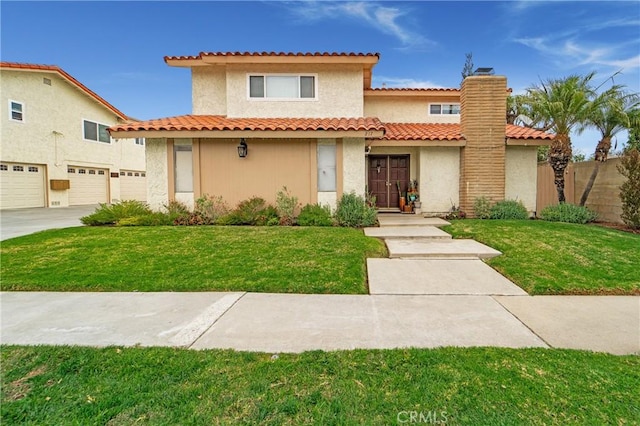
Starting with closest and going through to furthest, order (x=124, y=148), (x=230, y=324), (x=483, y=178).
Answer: (x=230, y=324) → (x=483, y=178) → (x=124, y=148)

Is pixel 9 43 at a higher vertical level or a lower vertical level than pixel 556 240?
higher

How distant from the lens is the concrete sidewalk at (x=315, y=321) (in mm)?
3547

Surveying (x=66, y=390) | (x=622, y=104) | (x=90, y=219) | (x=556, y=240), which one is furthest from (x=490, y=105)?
(x=90, y=219)

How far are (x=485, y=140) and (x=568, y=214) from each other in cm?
364

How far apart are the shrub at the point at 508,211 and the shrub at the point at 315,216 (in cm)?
587

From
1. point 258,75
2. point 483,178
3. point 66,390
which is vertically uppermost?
point 258,75

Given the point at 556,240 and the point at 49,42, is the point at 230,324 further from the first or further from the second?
the point at 49,42

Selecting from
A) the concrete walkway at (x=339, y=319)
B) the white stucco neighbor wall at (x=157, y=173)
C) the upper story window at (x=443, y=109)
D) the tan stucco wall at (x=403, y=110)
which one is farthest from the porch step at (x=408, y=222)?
the white stucco neighbor wall at (x=157, y=173)

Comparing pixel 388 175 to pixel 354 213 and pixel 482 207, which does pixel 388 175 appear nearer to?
pixel 482 207

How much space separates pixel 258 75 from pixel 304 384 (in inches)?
466

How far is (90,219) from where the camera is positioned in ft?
34.5

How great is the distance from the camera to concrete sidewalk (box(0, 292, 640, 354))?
11.6 ft

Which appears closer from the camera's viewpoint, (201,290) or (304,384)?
(304,384)

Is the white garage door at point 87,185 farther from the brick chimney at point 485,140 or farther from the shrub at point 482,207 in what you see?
the shrub at point 482,207
